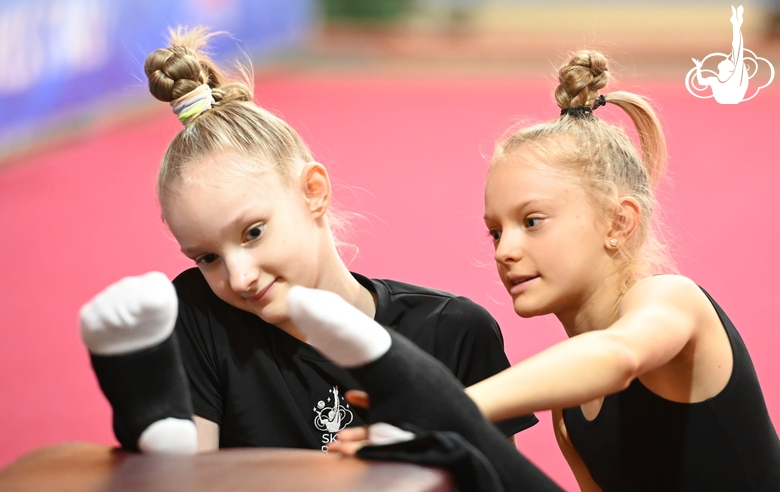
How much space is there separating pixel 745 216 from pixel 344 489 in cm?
280

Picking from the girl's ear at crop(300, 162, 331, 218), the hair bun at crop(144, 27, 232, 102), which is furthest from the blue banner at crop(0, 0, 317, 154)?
the girl's ear at crop(300, 162, 331, 218)

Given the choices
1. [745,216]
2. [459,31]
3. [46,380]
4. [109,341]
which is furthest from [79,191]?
[459,31]

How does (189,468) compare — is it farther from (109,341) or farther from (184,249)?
(184,249)

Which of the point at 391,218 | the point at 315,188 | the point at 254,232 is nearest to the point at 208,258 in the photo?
the point at 254,232

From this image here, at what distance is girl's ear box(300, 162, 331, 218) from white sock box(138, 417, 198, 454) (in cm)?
45

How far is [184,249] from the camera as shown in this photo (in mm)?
1251

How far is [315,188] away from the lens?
1341 millimetres

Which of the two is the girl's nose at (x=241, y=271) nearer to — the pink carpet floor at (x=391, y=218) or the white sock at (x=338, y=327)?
the white sock at (x=338, y=327)

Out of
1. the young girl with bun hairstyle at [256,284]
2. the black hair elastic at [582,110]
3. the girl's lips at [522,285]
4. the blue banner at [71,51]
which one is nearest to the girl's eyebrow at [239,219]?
the young girl with bun hairstyle at [256,284]

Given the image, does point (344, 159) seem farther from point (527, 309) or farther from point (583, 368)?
point (583, 368)

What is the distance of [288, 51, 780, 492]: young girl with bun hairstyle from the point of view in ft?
3.83

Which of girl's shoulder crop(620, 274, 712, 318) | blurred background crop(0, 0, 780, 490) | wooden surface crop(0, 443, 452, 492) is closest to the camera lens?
wooden surface crop(0, 443, 452, 492)

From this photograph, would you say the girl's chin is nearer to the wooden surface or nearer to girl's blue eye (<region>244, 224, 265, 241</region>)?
girl's blue eye (<region>244, 224, 265, 241</region>)

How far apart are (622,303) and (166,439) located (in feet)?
1.82
